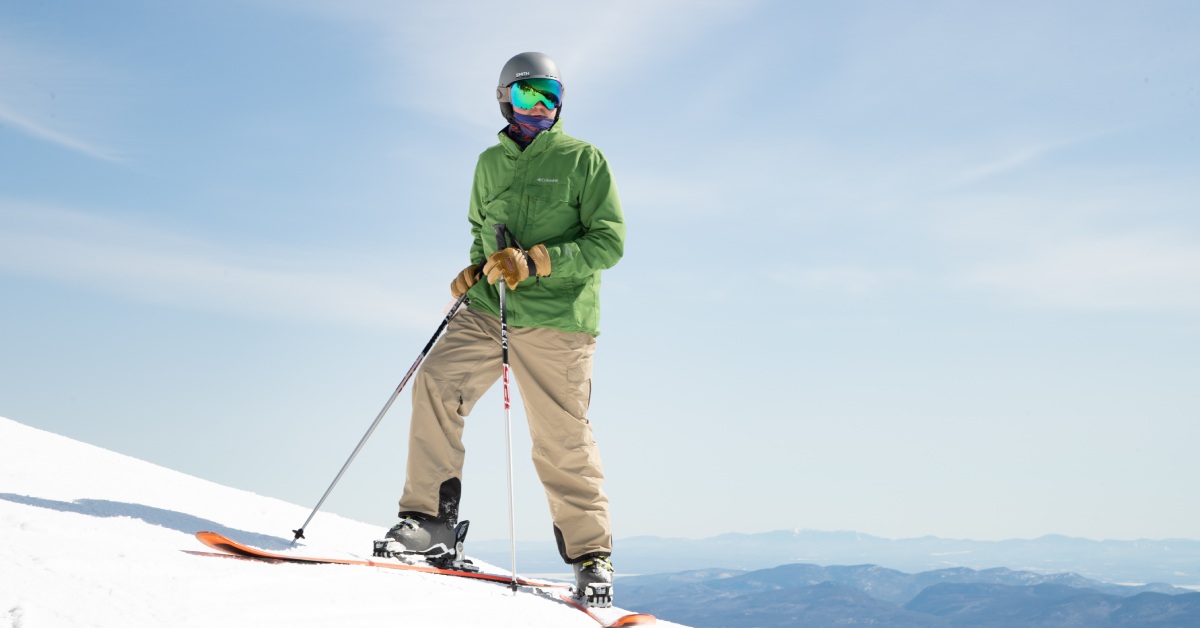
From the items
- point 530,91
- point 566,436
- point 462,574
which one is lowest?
point 462,574

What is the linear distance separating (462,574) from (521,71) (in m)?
2.76

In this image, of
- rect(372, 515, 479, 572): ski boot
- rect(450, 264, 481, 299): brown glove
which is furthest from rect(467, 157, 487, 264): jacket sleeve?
rect(372, 515, 479, 572): ski boot

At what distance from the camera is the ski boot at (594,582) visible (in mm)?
5094

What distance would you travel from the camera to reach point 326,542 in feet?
19.4

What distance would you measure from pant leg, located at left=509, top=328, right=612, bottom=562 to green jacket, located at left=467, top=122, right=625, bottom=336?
5.2 inches

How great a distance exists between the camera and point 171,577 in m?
3.59

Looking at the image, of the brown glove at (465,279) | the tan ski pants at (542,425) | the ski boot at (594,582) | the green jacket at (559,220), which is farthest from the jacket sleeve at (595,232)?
the ski boot at (594,582)

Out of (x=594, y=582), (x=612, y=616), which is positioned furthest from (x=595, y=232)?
(x=612, y=616)

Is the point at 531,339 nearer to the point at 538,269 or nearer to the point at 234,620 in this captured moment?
the point at 538,269

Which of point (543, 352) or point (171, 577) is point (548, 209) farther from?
point (171, 577)

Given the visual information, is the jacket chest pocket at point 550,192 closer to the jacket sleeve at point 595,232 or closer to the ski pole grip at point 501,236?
the jacket sleeve at point 595,232

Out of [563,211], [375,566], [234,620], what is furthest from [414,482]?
[234,620]

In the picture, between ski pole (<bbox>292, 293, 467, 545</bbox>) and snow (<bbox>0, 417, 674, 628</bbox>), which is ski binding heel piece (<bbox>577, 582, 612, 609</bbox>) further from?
ski pole (<bbox>292, 293, 467, 545</bbox>)

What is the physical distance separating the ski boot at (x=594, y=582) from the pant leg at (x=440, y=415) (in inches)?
31.7
